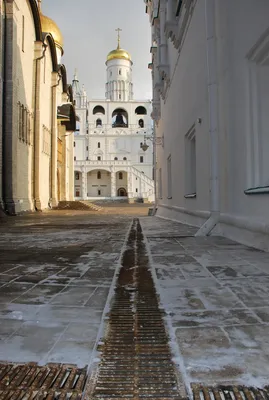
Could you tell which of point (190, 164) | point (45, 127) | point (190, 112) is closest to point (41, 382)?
point (190, 112)

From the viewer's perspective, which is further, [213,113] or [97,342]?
[213,113]

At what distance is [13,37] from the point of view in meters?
14.7

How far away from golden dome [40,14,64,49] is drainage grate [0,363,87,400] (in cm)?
3111

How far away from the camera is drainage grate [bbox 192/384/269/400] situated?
1.13 metres

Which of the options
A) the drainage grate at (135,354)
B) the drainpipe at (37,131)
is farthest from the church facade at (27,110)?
the drainage grate at (135,354)

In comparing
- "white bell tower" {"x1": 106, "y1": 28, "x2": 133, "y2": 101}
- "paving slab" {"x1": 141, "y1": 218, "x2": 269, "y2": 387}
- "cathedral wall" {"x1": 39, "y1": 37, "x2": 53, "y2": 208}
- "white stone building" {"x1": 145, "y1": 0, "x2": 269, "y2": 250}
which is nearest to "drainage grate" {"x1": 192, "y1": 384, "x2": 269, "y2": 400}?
"paving slab" {"x1": 141, "y1": 218, "x2": 269, "y2": 387}

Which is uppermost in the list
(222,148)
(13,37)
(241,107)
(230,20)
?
(13,37)

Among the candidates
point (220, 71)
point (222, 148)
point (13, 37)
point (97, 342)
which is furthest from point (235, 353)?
point (13, 37)

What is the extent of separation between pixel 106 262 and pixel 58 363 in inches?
86.5

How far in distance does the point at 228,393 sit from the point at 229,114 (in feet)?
15.2

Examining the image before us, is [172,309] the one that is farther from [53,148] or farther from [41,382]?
[53,148]

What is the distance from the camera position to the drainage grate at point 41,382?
3.75 ft

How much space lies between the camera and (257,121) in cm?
443

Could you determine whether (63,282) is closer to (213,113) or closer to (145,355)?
(145,355)
